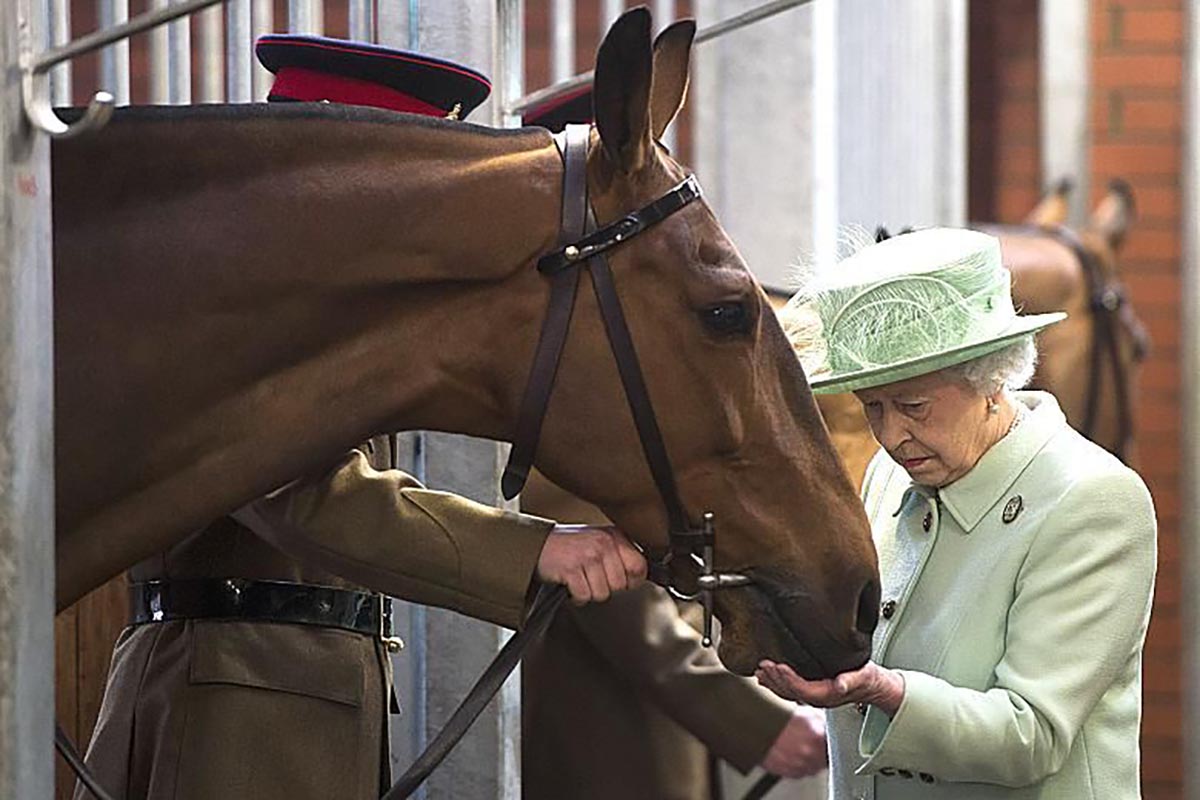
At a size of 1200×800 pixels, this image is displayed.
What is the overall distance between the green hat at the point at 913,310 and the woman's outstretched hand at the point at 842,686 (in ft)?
1.05

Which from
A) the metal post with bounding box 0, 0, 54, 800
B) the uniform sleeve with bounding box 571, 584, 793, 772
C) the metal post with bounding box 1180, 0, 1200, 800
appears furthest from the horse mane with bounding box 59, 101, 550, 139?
the metal post with bounding box 1180, 0, 1200, 800

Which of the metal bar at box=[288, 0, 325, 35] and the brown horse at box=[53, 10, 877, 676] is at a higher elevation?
the metal bar at box=[288, 0, 325, 35]

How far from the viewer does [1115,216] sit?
292 inches

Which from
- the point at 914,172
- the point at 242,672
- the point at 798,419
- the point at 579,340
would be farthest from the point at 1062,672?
the point at 914,172

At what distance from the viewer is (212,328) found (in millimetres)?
2531

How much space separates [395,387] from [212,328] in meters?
0.19

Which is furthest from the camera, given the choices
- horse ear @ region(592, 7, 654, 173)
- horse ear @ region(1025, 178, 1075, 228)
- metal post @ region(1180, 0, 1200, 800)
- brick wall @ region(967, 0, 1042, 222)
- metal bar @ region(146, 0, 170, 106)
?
brick wall @ region(967, 0, 1042, 222)

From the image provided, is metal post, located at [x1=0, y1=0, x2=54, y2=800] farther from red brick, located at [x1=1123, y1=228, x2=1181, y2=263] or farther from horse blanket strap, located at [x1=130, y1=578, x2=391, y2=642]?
red brick, located at [x1=1123, y1=228, x2=1181, y2=263]

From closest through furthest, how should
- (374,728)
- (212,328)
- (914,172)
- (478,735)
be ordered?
(212,328) < (374,728) < (478,735) < (914,172)

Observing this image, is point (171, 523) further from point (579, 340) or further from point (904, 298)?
point (904, 298)

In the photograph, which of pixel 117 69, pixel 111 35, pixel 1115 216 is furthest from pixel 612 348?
pixel 1115 216

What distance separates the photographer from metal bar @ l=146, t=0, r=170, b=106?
3.33 m

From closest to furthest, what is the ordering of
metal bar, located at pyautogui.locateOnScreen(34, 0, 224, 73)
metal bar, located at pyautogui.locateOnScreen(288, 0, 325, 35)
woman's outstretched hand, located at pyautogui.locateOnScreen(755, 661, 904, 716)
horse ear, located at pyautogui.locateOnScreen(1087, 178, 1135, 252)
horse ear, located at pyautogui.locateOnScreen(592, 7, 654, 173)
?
1. metal bar, located at pyautogui.locateOnScreen(34, 0, 224, 73)
2. horse ear, located at pyautogui.locateOnScreen(592, 7, 654, 173)
3. woman's outstretched hand, located at pyautogui.locateOnScreen(755, 661, 904, 716)
4. metal bar, located at pyautogui.locateOnScreen(288, 0, 325, 35)
5. horse ear, located at pyautogui.locateOnScreen(1087, 178, 1135, 252)

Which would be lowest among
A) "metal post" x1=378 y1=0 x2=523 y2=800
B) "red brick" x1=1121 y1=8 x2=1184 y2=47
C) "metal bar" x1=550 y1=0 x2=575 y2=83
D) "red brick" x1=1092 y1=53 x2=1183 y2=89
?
"metal post" x1=378 y1=0 x2=523 y2=800
